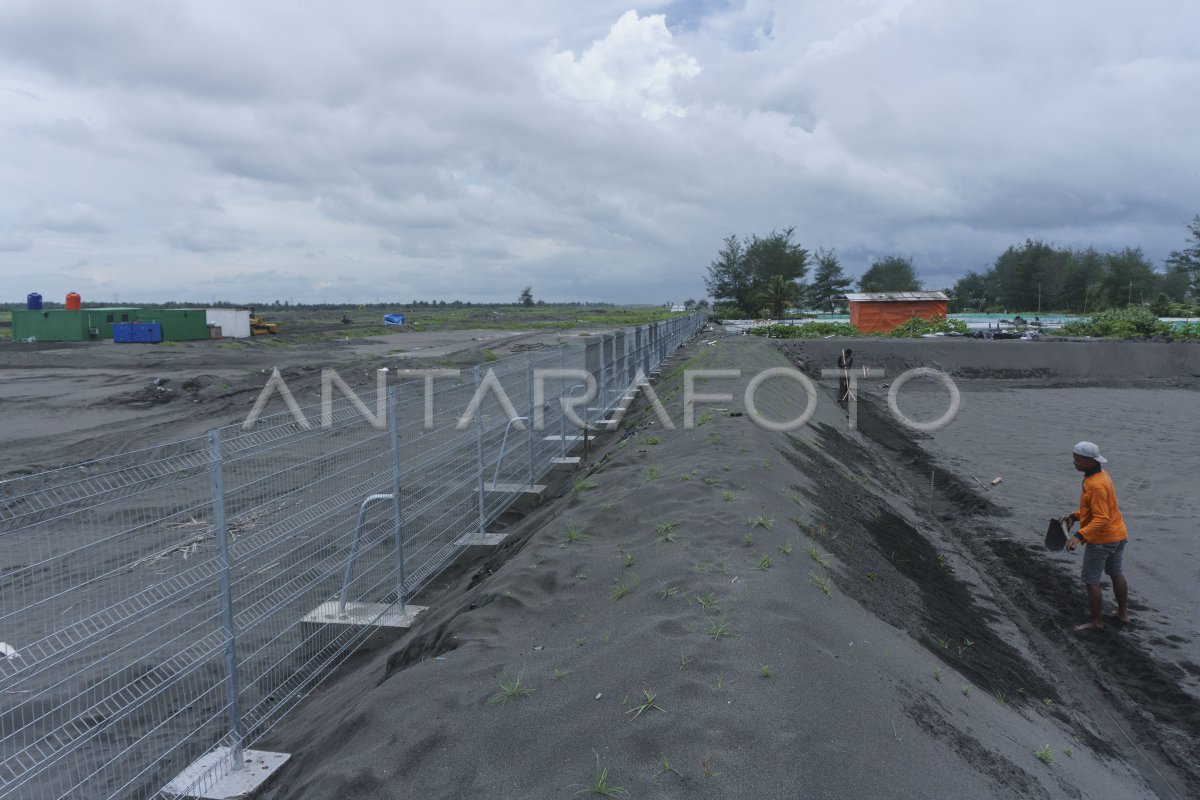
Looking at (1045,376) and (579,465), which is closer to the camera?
(579,465)

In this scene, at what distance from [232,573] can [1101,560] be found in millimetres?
7565

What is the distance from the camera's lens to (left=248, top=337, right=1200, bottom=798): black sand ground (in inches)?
131

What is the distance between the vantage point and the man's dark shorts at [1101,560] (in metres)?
7.17

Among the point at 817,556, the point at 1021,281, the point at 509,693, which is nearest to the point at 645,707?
the point at 509,693

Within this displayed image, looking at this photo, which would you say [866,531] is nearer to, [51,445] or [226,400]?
[51,445]

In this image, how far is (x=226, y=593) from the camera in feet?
12.8

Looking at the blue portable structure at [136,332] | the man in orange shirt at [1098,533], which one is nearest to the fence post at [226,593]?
the man in orange shirt at [1098,533]

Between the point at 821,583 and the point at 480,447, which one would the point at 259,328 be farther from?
the point at 821,583

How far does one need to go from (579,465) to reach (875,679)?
7.53 meters

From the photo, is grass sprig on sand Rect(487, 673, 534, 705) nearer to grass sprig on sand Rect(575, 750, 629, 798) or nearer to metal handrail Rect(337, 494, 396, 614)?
grass sprig on sand Rect(575, 750, 629, 798)

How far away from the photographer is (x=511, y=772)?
10.9 ft

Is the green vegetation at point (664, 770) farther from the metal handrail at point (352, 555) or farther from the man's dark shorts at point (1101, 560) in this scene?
the man's dark shorts at point (1101, 560)

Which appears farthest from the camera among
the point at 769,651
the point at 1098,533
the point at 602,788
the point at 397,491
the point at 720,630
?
the point at 1098,533

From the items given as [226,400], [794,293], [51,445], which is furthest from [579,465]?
[794,293]
